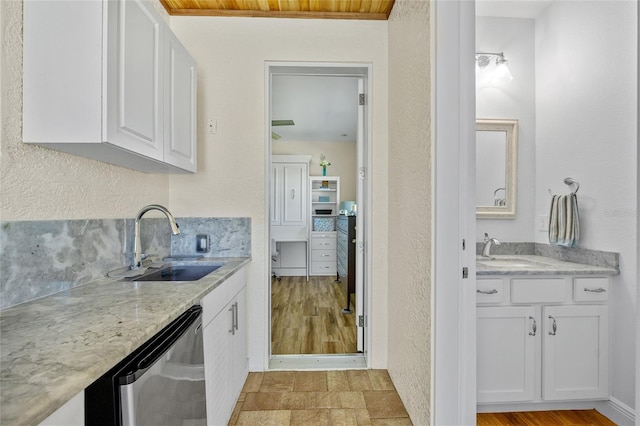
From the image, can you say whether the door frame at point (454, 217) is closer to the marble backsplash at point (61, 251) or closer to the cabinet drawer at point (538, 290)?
the cabinet drawer at point (538, 290)

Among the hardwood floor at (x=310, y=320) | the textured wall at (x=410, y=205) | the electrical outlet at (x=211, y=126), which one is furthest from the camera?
the hardwood floor at (x=310, y=320)

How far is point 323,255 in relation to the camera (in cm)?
532

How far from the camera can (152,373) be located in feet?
2.78

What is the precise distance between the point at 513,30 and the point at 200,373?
2906mm

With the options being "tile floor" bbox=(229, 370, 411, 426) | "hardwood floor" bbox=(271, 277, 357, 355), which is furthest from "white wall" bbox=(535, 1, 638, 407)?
"hardwood floor" bbox=(271, 277, 357, 355)

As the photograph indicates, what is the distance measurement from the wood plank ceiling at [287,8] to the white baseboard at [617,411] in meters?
2.79

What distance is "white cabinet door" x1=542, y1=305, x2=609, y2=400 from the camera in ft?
5.60

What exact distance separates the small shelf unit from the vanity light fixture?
3301 mm

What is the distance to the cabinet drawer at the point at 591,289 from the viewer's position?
1698 millimetres

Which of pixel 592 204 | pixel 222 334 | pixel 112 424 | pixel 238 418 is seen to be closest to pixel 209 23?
pixel 222 334

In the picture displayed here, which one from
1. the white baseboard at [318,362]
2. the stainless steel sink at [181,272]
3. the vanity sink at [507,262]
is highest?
the vanity sink at [507,262]

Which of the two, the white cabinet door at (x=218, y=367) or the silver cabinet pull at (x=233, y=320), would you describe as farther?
the silver cabinet pull at (x=233, y=320)

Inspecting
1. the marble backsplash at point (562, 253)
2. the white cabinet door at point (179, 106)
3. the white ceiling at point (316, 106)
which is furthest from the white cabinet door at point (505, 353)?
the white ceiling at point (316, 106)

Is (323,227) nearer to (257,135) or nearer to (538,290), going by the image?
(257,135)
